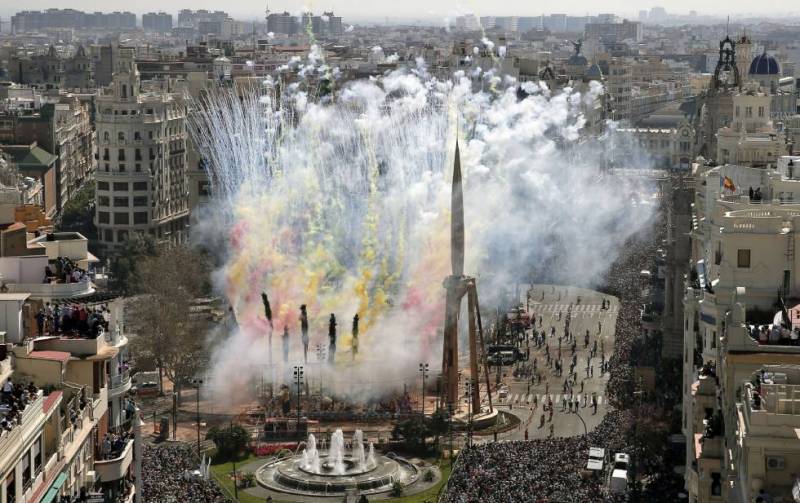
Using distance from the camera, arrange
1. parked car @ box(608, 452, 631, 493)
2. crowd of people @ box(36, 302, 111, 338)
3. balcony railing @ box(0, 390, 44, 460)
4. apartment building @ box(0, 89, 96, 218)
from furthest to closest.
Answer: apartment building @ box(0, 89, 96, 218)
parked car @ box(608, 452, 631, 493)
crowd of people @ box(36, 302, 111, 338)
balcony railing @ box(0, 390, 44, 460)

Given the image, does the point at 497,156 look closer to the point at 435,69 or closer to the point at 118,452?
the point at 435,69

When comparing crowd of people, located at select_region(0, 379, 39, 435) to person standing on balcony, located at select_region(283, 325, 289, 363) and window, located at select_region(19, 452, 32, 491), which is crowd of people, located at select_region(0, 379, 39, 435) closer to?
window, located at select_region(19, 452, 32, 491)

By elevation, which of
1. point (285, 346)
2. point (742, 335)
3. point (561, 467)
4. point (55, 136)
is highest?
point (742, 335)

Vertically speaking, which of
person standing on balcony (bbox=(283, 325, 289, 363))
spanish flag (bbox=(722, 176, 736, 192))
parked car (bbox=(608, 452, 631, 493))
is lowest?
person standing on balcony (bbox=(283, 325, 289, 363))

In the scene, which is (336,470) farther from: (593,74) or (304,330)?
(593,74)

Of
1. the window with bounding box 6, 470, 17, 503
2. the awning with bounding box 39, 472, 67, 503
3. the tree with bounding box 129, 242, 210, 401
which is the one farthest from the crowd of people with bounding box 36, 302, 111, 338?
the tree with bounding box 129, 242, 210, 401

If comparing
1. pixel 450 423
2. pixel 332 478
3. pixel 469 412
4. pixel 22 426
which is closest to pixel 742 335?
pixel 22 426

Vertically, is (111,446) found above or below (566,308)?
above
